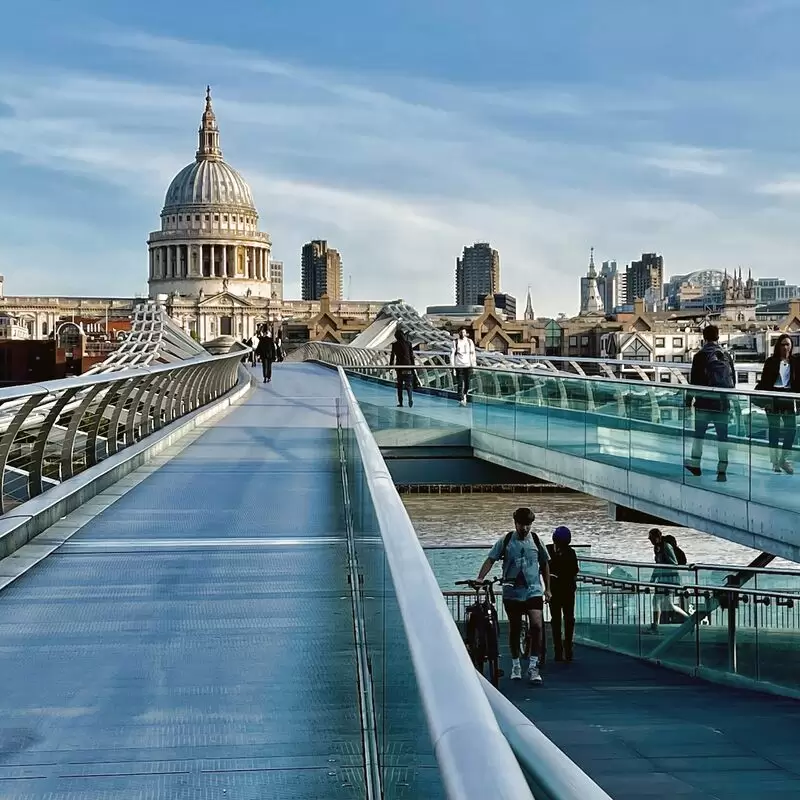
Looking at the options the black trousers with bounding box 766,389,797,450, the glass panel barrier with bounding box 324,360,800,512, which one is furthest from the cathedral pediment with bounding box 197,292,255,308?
the black trousers with bounding box 766,389,797,450

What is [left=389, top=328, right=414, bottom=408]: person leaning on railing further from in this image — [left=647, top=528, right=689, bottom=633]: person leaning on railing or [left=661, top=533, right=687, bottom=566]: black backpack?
[left=647, top=528, right=689, bottom=633]: person leaning on railing

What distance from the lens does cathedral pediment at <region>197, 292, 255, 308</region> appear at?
499 ft

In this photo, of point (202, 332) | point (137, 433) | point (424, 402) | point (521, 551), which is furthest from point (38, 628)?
point (202, 332)

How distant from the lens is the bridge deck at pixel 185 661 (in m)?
3.57

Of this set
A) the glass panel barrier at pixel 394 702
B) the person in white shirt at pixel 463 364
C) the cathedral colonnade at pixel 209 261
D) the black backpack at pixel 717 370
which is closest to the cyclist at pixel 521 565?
the black backpack at pixel 717 370

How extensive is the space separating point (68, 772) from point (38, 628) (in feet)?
5.45

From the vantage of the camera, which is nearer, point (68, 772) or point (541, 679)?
point (68, 772)

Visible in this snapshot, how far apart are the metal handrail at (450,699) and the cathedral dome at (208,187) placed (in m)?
160

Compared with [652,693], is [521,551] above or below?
above

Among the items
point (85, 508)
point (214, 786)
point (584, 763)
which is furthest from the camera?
point (584, 763)

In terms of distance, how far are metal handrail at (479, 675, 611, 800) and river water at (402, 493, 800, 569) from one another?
40947mm

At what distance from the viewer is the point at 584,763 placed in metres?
10.2

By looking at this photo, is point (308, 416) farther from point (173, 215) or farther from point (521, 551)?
point (173, 215)

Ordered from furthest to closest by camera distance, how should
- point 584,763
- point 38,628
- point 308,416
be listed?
1. point 308,416
2. point 584,763
3. point 38,628
